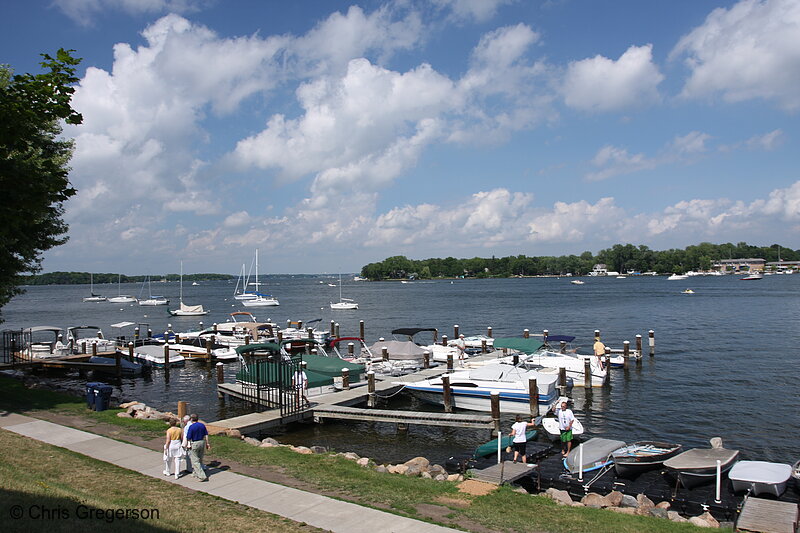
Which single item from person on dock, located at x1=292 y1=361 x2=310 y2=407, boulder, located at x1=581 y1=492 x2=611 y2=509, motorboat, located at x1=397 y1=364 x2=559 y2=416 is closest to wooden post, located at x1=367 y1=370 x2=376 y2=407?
motorboat, located at x1=397 y1=364 x2=559 y2=416

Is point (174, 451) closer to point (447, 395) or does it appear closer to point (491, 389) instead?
point (447, 395)

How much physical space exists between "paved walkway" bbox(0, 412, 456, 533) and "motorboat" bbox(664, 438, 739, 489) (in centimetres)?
899

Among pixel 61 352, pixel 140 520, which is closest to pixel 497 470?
pixel 140 520

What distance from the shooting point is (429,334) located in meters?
65.3

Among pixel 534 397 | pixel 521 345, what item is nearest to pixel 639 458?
pixel 534 397

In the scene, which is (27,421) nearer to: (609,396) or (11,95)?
(11,95)

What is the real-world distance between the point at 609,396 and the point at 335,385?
48.6 ft

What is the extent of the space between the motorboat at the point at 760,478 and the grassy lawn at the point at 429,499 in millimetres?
3788

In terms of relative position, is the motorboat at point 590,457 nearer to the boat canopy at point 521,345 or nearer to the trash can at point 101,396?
the trash can at point 101,396

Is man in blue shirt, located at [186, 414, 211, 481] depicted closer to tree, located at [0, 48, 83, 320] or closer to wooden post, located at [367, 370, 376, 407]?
tree, located at [0, 48, 83, 320]

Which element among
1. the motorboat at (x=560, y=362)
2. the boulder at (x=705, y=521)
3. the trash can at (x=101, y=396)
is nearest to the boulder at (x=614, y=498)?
the boulder at (x=705, y=521)

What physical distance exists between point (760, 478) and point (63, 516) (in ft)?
51.3

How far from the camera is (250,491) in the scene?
12.3 m

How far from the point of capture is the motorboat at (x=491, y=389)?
26.0 metres
